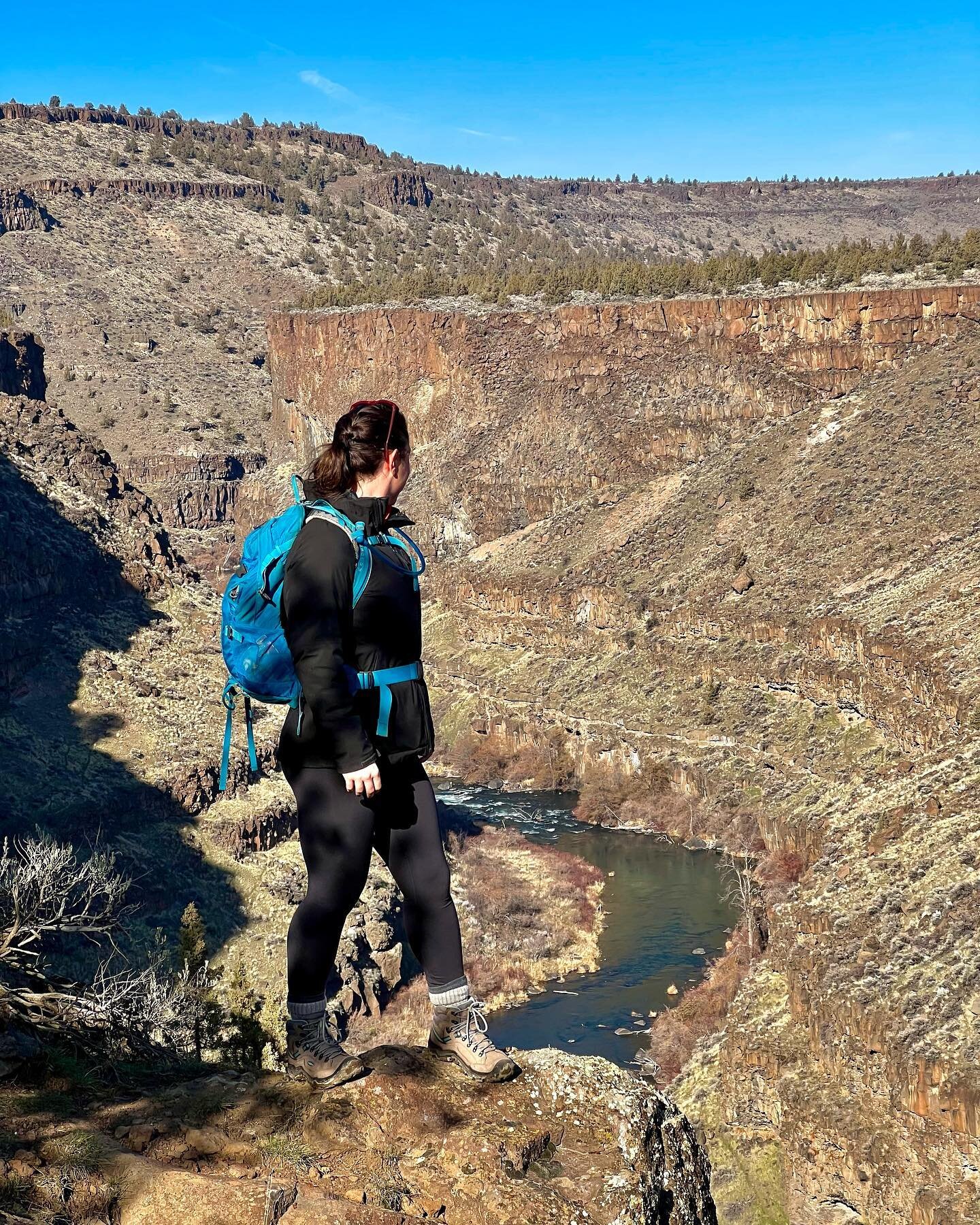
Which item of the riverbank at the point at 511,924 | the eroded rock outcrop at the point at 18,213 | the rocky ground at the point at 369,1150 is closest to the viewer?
the rocky ground at the point at 369,1150

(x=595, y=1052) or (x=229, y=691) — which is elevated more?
(x=229, y=691)

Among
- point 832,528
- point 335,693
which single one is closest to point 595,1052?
point 335,693

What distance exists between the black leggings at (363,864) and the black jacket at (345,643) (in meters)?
0.17

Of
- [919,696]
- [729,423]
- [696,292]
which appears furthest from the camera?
[696,292]

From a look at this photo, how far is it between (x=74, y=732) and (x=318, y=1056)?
1260 inches

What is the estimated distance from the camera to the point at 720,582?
65.2 m

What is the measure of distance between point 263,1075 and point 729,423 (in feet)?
250

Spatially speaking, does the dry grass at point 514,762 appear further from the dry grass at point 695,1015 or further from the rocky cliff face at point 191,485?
the rocky cliff face at point 191,485

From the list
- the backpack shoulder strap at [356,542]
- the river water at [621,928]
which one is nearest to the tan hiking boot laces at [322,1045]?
the backpack shoulder strap at [356,542]

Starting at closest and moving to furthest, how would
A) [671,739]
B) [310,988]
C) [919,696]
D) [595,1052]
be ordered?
[310,988] < [595,1052] < [919,696] < [671,739]

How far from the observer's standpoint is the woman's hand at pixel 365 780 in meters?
6.31

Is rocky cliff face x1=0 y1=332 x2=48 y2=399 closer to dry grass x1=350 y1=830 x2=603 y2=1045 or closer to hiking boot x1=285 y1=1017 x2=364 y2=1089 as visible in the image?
dry grass x1=350 y1=830 x2=603 y2=1045

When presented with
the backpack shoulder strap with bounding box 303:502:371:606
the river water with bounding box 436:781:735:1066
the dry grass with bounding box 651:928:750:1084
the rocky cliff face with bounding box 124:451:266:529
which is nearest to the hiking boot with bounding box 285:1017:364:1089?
the backpack shoulder strap with bounding box 303:502:371:606

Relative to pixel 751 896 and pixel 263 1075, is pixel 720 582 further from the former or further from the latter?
pixel 263 1075
